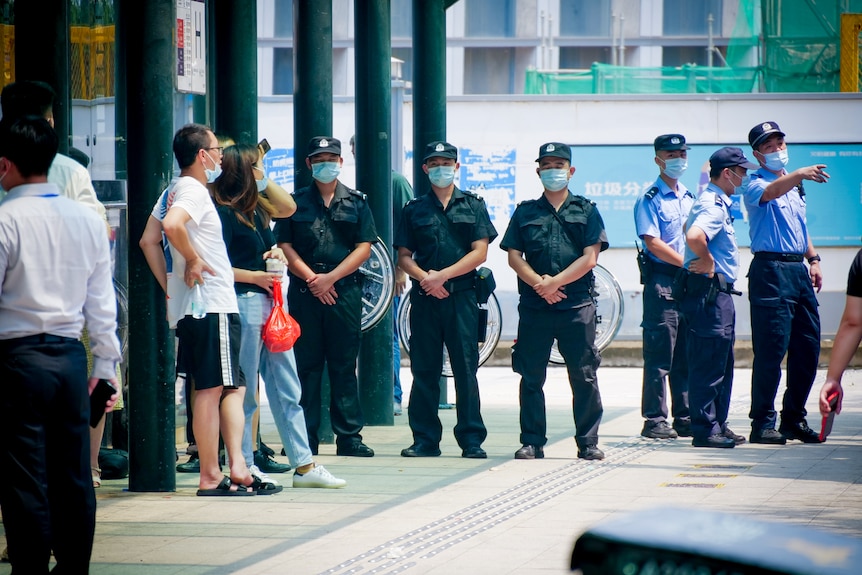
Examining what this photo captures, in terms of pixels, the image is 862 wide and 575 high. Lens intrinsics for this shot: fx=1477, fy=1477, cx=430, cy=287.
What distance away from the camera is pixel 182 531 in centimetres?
668

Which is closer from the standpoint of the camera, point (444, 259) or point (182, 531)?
point (182, 531)

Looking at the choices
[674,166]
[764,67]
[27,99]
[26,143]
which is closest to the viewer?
[26,143]

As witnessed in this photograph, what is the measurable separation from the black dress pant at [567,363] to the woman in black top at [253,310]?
1.70 meters

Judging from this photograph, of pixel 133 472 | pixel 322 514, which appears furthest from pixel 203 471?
pixel 322 514

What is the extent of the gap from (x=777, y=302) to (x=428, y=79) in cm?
359

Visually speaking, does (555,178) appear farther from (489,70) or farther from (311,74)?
(489,70)

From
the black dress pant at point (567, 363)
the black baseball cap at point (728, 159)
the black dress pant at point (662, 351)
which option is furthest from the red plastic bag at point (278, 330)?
the black baseball cap at point (728, 159)

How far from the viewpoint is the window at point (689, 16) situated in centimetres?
3650

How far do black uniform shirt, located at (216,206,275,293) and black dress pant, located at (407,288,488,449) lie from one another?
171cm

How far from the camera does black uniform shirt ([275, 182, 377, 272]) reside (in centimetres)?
932

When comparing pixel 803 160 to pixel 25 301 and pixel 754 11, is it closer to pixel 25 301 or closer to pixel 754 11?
pixel 754 11

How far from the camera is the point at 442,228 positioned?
9.53 meters

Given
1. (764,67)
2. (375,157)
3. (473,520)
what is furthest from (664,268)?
(764,67)

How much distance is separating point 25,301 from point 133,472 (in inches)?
118
